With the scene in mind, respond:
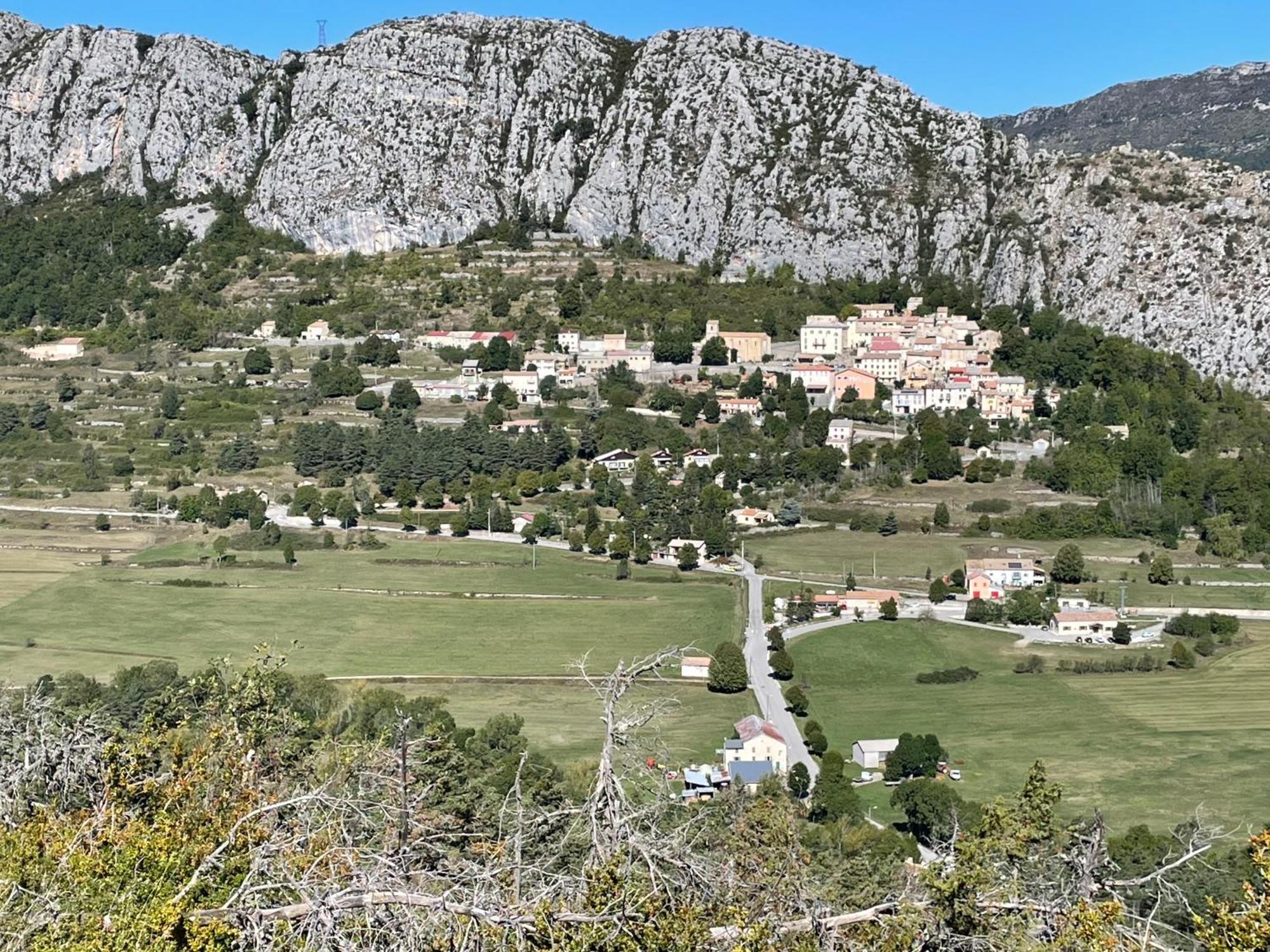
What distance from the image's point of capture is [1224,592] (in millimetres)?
48469

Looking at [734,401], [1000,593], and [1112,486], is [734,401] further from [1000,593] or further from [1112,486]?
[1000,593]

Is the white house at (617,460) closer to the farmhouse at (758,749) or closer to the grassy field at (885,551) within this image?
the grassy field at (885,551)

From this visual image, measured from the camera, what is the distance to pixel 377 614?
149ft

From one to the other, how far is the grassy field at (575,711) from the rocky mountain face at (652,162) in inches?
2134

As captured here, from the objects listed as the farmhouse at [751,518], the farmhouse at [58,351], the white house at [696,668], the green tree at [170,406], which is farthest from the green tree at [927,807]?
the farmhouse at [58,351]

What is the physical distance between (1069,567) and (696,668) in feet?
53.3

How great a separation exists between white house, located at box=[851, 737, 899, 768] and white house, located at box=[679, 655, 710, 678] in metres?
7.17

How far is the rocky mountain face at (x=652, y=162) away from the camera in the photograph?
87000 millimetres

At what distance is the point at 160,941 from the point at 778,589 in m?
41.2

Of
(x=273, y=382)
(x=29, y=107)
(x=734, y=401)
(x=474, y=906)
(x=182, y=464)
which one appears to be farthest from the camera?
(x=29, y=107)

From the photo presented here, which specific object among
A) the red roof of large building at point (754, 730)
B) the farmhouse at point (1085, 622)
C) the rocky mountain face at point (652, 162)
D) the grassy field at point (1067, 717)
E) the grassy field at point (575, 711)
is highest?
the rocky mountain face at point (652, 162)

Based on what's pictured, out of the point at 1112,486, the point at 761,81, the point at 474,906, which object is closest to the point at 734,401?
the point at 1112,486

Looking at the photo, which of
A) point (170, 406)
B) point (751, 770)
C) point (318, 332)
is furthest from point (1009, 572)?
point (318, 332)

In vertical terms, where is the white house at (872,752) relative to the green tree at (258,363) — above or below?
below
